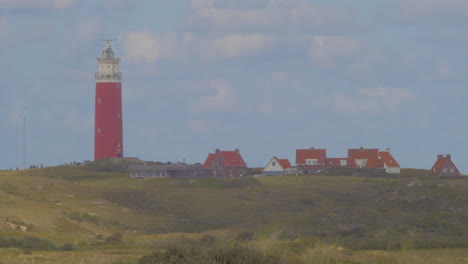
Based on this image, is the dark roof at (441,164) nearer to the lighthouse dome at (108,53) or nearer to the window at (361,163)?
the window at (361,163)

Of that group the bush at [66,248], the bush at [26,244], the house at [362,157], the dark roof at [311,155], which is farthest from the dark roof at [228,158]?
the bush at [66,248]

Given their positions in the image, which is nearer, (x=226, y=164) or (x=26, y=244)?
(x=26, y=244)

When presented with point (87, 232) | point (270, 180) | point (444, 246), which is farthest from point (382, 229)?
point (270, 180)

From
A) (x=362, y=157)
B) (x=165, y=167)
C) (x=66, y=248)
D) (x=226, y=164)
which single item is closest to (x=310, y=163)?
(x=362, y=157)

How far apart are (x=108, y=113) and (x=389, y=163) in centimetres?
3525

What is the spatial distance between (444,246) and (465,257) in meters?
6.49

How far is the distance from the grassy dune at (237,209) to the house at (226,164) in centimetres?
1536

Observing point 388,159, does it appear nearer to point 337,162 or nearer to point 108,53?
point 337,162

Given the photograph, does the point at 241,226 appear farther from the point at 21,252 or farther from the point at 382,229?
the point at 21,252

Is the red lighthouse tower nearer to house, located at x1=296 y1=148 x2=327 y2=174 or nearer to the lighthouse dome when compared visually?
the lighthouse dome

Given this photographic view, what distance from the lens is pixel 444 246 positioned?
1510 inches

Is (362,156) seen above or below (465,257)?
above

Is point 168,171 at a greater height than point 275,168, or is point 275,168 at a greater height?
point 275,168

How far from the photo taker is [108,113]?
96.2 meters
